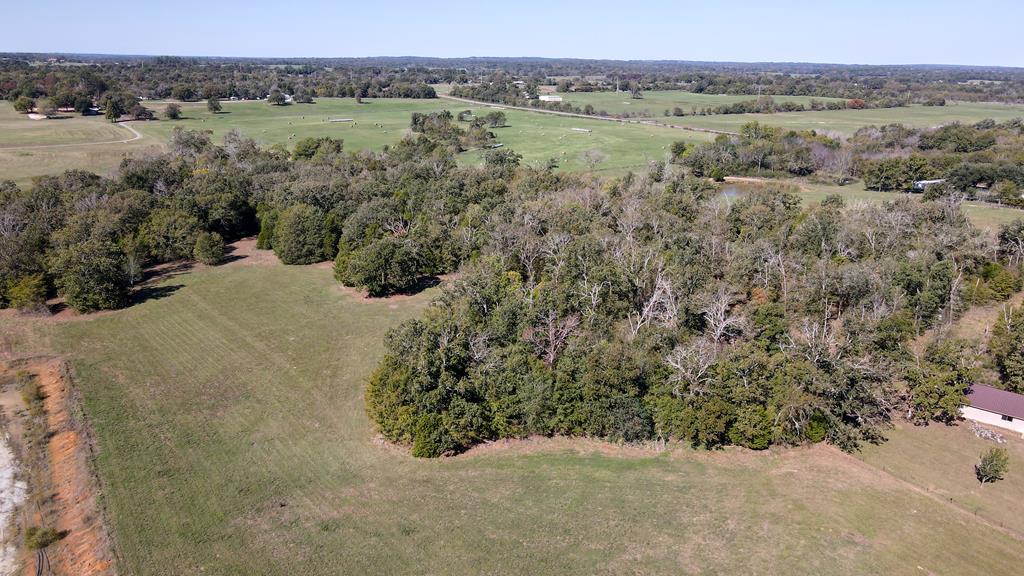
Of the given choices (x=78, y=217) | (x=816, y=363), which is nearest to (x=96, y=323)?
(x=78, y=217)

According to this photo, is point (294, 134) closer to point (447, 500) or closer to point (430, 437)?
point (430, 437)

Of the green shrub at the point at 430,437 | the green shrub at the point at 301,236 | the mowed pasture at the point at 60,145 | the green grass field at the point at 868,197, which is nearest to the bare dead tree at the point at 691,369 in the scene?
the green shrub at the point at 430,437

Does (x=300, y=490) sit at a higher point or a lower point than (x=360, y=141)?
lower

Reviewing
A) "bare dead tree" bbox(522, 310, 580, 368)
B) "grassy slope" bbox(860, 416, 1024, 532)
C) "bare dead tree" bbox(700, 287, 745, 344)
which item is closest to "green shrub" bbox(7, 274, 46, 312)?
"bare dead tree" bbox(522, 310, 580, 368)

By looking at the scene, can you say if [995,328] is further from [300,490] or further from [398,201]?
[398,201]

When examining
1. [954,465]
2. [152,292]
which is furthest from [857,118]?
[152,292]

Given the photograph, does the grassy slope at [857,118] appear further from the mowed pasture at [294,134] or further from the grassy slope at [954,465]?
the grassy slope at [954,465]

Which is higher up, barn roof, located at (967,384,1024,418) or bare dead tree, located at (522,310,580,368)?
bare dead tree, located at (522,310,580,368)

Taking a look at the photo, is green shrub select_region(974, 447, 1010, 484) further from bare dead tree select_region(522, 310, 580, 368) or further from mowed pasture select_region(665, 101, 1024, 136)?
mowed pasture select_region(665, 101, 1024, 136)
